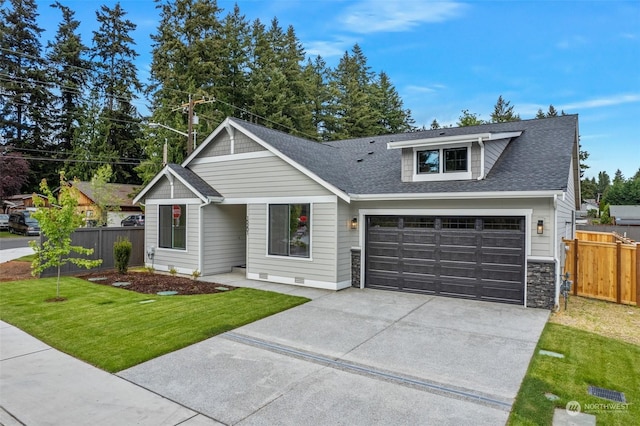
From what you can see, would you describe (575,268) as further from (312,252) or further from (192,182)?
(192,182)

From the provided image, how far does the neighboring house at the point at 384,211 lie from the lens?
843 centimetres

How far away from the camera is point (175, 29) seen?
93.9 ft

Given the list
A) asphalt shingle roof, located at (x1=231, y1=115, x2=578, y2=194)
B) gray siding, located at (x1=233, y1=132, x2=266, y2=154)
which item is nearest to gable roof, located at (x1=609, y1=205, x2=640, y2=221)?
asphalt shingle roof, located at (x1=231, y1=115, x2=578, y2=194)

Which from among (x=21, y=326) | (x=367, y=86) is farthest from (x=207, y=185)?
(x=367, y=86)

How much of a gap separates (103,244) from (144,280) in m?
2.99

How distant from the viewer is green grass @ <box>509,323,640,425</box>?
3.82 meters

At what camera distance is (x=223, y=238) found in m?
12.5

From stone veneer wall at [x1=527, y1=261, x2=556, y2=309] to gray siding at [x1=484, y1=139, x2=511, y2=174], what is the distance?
2636mm

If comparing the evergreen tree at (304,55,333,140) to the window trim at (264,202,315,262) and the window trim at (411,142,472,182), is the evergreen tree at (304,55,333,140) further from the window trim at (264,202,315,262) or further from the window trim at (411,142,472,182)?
the window trim at (411,142,472,182)

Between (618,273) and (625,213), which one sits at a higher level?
(625,213)
